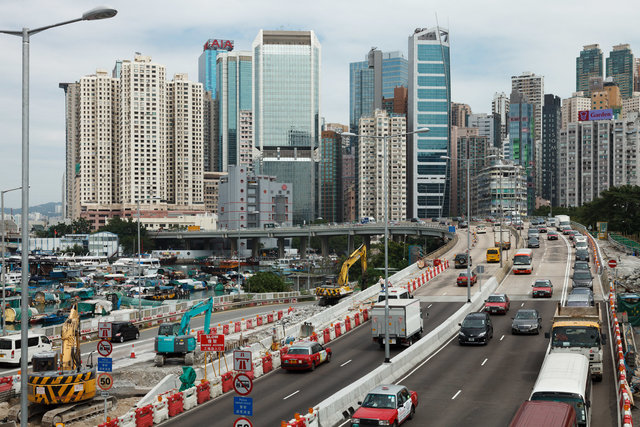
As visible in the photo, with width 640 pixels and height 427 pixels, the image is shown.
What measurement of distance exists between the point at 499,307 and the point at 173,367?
21070 mm

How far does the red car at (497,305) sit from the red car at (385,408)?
2265 cm

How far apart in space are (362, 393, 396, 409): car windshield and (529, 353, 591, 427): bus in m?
4.27

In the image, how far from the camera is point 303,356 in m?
32.6

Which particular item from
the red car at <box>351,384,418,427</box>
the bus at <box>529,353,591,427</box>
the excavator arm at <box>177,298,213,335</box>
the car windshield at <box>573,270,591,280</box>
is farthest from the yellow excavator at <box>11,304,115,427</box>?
the car windshield at <box>573,270,591,280</box>

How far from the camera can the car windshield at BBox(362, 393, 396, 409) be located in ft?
73.7

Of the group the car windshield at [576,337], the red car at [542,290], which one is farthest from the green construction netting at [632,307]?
the red car at [542,290]

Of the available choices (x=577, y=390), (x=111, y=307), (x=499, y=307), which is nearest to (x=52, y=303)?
(x=111, y=307)

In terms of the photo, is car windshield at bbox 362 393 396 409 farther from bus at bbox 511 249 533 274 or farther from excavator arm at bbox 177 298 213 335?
bus at bbox 511 249 533 274

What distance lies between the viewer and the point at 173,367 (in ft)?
119

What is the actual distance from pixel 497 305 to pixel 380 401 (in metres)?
24.4

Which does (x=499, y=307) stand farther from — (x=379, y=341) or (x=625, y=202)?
(x=625, y=202)

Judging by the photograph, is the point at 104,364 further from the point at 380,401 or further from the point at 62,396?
the point at 380,401

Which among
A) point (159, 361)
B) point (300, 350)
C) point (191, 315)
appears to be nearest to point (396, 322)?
point (300, 350)

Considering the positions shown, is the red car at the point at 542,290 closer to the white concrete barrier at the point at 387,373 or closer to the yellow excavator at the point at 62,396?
the white concrete barrier at the point at 387,373
